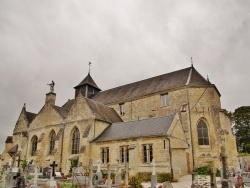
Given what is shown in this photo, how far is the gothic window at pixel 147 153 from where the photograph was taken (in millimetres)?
19984

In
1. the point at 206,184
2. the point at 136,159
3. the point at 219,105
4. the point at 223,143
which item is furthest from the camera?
the point at 219,105

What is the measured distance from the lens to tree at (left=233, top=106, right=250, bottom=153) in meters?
44.2

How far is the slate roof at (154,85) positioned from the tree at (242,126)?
890 inches

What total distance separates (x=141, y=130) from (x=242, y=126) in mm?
31391

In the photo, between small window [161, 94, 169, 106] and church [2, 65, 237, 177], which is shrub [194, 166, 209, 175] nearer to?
church [2, 65, 237, 177]

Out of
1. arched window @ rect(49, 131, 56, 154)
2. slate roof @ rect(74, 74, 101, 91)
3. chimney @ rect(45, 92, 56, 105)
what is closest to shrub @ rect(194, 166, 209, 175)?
arched window @ rect(49, 131, 56, 154)

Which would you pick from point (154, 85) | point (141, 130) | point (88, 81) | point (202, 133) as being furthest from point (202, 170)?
point (88, 81)

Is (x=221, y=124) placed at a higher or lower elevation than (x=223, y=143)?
higher

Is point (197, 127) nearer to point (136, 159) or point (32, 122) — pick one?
point (136, 159)

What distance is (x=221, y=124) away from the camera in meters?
24.9

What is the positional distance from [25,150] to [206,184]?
24.5 metres

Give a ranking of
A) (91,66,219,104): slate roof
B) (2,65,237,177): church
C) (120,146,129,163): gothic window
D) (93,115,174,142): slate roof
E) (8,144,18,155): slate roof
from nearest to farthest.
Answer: (2,65,237,177): church, (93,115,174,142): slate roof, (120,146,129,163): gothic window, (91,66,219,104): slate roof, (8,144,18,155): slate roof

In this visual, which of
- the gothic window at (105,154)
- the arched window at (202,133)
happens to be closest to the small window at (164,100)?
the arched window at (202,133)

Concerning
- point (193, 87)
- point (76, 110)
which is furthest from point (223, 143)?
point (76, 110)
